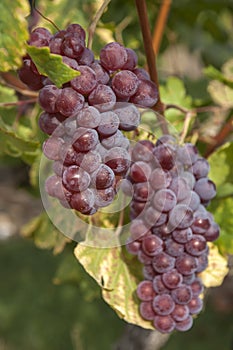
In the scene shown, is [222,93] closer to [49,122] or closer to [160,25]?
[160,25]

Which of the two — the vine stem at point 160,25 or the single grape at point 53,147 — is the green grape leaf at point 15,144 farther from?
the vine stem at point 160,25

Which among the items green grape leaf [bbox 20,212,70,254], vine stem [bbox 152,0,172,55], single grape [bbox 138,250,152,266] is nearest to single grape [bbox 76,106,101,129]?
single grape [bbox 138,250,152,266]

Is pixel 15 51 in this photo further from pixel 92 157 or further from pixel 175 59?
pixel 175 59

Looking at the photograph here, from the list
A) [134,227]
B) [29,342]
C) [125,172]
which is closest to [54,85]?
[125,172]

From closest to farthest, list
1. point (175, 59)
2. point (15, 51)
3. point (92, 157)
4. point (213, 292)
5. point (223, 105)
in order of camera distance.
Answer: point (92, 157)
point (15, 51)
point (223, 105)
point (175, 59)
point (213, 292)

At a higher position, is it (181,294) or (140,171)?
(140,171)

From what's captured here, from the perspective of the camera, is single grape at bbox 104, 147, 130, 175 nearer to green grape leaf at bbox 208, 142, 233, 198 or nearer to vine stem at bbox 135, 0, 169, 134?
vine stem at bbox 135, 0, 169, 134

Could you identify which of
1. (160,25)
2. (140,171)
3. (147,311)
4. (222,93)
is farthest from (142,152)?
(160,25)
